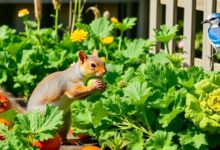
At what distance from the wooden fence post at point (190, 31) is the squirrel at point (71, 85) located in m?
1.67

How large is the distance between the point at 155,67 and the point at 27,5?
5413mm

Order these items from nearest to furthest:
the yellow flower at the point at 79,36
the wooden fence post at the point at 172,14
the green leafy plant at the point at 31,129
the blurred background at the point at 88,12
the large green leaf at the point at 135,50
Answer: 1. the green leafy plant at the point at 31,129
2. the large green leaf at the point at 135,50
3. the yellow flower at the point at 79,36
4. the wooden fence post at the point at 172,14
5. the blurred background at the point at 88,12

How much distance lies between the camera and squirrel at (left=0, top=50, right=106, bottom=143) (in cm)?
532

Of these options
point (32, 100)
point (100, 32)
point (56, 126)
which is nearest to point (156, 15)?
point (100, 32)

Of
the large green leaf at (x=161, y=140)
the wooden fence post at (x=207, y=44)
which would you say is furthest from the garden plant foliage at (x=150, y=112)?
the wooden fence post at (x=207, y=44)

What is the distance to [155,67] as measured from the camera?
530 centimetres

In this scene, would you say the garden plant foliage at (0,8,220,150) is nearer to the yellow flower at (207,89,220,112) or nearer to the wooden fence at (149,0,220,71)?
the yellow flower at (207,89,220,112)

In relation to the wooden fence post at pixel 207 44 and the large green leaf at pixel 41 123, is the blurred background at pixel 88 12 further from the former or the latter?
the large green leaf at pixel 41 123

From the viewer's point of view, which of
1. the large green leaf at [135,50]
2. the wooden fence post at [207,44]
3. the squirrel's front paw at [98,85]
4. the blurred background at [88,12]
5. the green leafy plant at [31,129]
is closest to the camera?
the green leafy plant at [31,129]

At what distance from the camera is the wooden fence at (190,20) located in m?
6.68

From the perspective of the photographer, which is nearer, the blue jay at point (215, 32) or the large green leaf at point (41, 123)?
the large green leaf at point (41, 123)

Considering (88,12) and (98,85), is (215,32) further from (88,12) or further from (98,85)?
(88,12)

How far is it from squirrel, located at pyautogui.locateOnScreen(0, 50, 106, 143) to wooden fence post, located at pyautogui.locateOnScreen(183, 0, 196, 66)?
5.49ft

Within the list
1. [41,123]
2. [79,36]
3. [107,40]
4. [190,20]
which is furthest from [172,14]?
[41,123]
